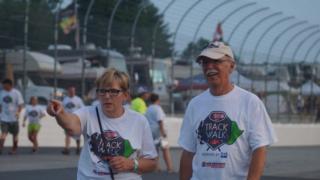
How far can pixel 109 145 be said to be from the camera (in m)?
5.25

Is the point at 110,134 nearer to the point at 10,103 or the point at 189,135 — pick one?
the point at 189,135

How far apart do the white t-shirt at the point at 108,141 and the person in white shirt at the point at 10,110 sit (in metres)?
13.9

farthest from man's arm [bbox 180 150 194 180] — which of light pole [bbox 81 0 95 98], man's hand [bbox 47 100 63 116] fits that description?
light pole [bbox 81 0 95 98]

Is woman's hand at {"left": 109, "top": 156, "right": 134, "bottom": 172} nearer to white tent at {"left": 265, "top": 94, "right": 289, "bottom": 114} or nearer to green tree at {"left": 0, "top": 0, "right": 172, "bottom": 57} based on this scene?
green tree at {"left": 0, "top": 0, "right": 172, "bottom": 57}

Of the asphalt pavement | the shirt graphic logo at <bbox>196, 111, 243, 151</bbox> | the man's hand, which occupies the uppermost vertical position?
the man's hand

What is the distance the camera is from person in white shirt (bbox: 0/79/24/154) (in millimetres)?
19053

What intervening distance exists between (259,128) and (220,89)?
36 centimetres

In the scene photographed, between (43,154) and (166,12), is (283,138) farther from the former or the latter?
(43,154)

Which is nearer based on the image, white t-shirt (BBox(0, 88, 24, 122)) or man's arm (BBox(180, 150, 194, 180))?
man's arm (BBox(180, 150, 194, 180))

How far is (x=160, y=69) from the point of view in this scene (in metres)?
25.1

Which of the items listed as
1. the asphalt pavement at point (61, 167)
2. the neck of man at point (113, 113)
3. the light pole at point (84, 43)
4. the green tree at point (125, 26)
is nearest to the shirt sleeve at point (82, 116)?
the neck of man at point (113, 113)

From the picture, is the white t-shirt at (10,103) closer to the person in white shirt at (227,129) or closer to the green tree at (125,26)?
the green tree at (125,26)

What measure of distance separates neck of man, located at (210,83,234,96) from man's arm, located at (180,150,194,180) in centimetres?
46

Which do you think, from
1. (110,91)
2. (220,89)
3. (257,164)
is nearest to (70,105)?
(110,91)
